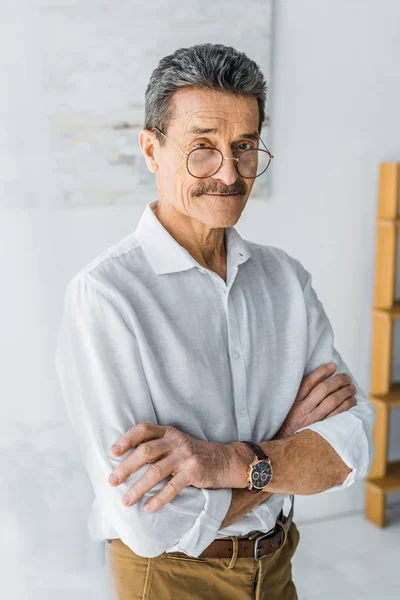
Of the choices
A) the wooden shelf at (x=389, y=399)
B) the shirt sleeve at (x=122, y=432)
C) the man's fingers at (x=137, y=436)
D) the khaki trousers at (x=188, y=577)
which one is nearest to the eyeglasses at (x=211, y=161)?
the shirt sleeve at (x=122, y=432)

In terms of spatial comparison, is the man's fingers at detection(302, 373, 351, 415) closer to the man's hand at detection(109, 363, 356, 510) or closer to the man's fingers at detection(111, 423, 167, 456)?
the man's hand at detection(109, 363, 356, 510)

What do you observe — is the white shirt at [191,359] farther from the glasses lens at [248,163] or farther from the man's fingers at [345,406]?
the glasses lens at [248,163]

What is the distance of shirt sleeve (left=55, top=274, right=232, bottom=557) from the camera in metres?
0.94

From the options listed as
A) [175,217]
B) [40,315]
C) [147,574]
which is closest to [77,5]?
[40,315]

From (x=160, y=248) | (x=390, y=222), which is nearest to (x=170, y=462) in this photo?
(x=160, y=248)

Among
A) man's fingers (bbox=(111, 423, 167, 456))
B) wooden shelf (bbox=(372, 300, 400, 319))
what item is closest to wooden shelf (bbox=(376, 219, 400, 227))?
wooden shelf (bbox=(372, 300, 400, 319))

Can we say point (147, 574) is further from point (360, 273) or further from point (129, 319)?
point (360, 273)

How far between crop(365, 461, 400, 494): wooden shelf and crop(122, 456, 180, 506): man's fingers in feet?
7.32

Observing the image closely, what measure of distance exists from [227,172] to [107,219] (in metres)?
0.26

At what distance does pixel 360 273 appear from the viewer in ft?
10.1

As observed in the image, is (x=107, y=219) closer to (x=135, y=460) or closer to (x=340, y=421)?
(x=135, y=460)

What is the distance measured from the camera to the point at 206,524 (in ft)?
3.44

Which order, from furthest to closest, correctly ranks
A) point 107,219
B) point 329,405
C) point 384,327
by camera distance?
point 384,327 < point 329,405 < point 107,219

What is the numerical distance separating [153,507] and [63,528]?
1.24 ft
